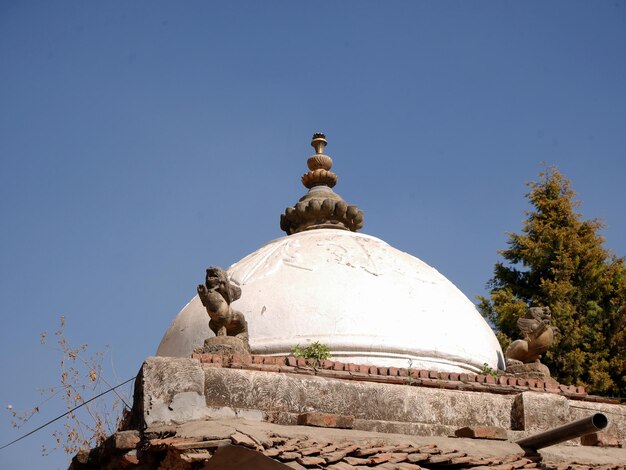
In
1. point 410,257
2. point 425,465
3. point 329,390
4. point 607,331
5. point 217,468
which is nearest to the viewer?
point 217,468

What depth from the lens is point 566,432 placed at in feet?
25.6

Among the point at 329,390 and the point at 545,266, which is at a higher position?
the point at 545,266

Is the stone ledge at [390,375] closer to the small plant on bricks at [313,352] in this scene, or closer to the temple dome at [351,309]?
the small plant on bricks at [313,352]

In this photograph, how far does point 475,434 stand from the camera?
27.7 feet

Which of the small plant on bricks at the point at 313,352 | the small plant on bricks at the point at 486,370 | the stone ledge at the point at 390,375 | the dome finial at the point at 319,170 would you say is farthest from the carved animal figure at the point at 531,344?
the dome finial at the point at 319,170

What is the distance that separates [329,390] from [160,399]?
150 centimetres

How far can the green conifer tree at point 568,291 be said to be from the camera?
1725 centimetres

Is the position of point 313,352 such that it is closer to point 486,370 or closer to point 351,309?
point 351,309

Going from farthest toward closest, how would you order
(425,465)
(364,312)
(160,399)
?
(364,312), (160,399), (425,465)

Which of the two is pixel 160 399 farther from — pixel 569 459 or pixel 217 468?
A: pixel 569 459

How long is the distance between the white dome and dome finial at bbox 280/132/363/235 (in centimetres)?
87

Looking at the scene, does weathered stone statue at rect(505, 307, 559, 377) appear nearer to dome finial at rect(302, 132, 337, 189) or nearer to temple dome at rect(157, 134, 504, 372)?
temple dome at rect(157, 134, 504, 372)

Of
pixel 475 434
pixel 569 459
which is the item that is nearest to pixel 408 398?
pixel 475 434

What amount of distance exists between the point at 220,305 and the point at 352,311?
1745 mm
